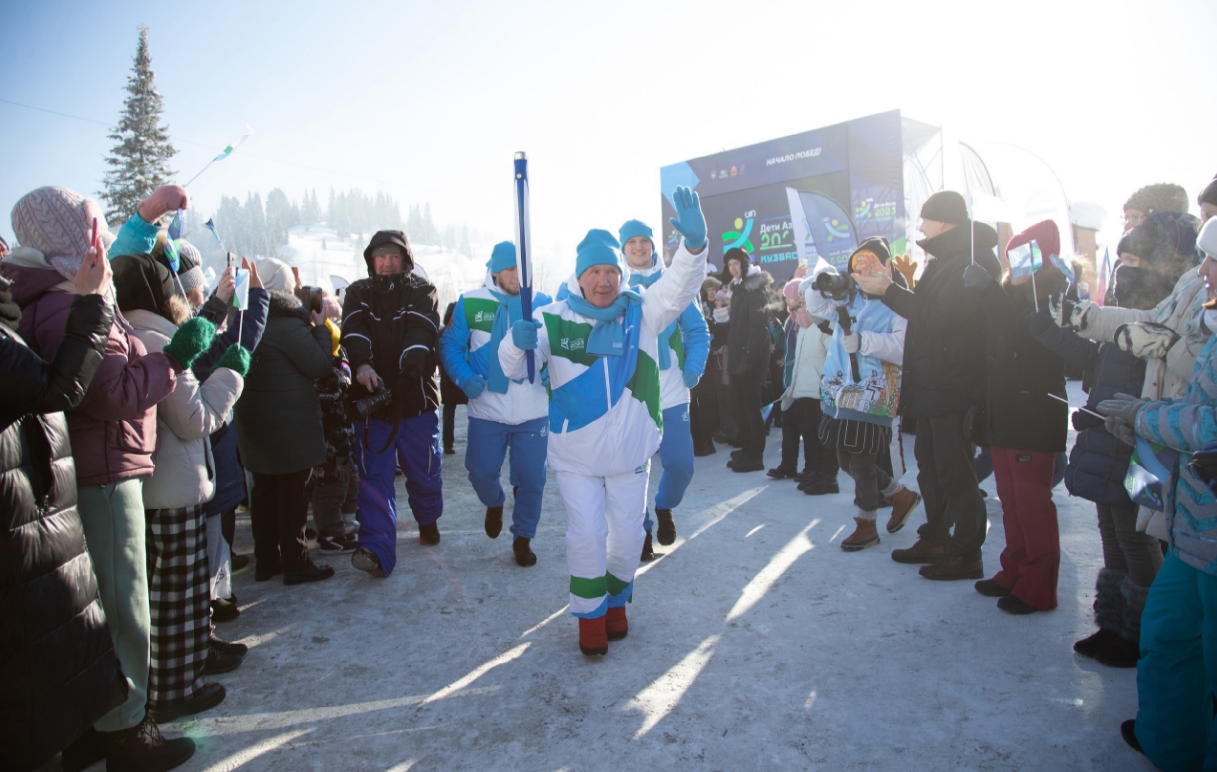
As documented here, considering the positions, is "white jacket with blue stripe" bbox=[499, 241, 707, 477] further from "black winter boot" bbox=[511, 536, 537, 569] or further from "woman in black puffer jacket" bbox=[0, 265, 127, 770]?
"woman in black puffer jacket" bbox=[0, 265, 127, 770]

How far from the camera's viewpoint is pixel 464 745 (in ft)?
8.18

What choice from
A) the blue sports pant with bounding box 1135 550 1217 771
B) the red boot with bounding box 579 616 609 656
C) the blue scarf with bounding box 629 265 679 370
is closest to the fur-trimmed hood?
the blue scarf with bounding box 629 265 679 370

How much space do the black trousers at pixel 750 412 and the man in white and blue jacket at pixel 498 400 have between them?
321 cm

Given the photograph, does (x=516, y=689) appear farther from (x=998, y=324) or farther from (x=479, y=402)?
(x=998, y=324)

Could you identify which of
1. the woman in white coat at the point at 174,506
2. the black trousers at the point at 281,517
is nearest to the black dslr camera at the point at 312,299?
the black trousers at the point at 281,517

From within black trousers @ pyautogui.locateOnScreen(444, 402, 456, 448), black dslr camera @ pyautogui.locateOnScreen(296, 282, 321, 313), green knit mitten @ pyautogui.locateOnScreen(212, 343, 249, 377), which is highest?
black dslr camera @ pyautogui.locateOnScreen(296, 282, 321, 313)

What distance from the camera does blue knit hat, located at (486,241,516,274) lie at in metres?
4.57

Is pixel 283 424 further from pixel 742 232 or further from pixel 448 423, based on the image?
pixel 742 232

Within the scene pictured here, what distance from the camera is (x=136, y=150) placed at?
21.9m

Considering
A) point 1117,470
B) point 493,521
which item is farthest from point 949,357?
point 493,521

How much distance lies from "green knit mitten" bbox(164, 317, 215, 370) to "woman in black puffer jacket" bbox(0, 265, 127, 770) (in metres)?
0.29

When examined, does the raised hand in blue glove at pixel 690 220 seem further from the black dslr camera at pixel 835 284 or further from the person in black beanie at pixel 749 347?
the person in black beanie at pixel 749 347

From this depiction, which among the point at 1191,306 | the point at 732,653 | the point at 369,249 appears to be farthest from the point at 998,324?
the point at 369,249

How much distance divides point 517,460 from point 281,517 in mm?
1478
